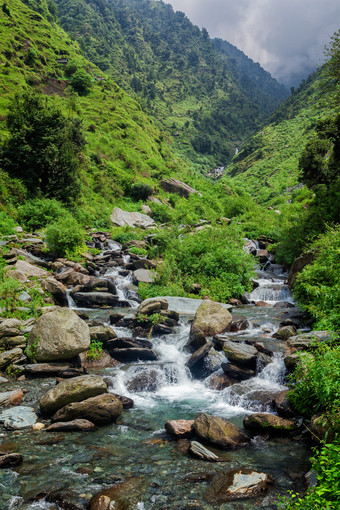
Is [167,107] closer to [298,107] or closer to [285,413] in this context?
[298,107]

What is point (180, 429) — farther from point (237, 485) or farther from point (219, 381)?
point (219, 381)

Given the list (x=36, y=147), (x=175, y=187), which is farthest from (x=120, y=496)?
(x=175, y=187)

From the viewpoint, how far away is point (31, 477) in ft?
19.3

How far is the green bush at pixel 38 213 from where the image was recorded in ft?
88.9

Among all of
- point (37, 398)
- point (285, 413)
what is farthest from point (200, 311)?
point (37, 398)

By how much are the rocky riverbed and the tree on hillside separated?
53.4 ft

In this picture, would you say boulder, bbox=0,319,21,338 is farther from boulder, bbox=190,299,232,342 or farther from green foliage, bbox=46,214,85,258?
green foliage, bbox=46,214,85,258

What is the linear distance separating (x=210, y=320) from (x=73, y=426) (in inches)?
312

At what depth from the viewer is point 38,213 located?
90.1 feet

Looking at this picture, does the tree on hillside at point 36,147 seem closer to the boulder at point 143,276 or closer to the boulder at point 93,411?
the boulder at point 143,276

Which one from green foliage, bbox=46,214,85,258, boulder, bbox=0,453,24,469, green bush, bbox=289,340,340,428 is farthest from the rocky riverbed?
green foliage, bbox=46,214,85,258

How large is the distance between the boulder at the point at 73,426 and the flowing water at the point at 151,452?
0.48ft

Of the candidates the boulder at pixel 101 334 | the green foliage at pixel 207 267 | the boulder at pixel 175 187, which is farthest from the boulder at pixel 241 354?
the boulder at pixel 175 187

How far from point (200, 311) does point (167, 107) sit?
17605 cm
